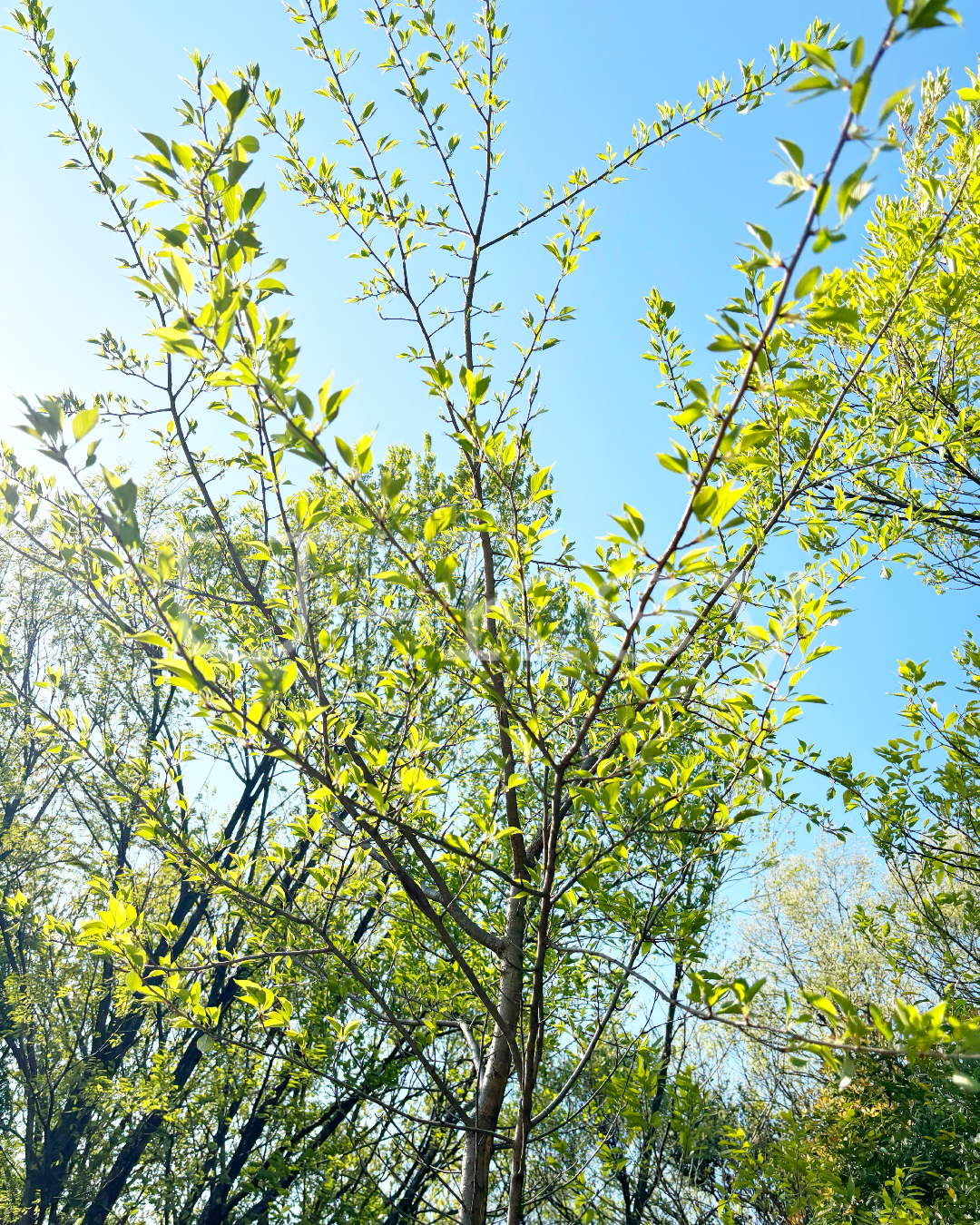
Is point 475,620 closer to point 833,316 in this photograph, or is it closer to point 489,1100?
point 833,316

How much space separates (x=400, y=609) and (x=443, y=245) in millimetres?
1690

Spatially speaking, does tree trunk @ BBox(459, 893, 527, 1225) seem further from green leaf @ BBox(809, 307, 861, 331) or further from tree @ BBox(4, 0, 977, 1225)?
green leaf @ BBox(809, 307, 861, 331)

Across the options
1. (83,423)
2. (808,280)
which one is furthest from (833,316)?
(83,423)

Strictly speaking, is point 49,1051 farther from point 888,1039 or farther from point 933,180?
point 933,180

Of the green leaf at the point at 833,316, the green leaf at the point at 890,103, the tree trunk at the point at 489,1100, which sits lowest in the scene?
the tree trunk at the point at 489,1100

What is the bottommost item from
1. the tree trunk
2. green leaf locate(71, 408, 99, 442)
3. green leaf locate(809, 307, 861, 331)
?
the tree trunk

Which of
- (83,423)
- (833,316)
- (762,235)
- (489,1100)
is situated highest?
(762,235)

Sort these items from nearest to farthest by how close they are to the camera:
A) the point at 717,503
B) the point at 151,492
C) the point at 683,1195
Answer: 1. the point at 717,503
2. the point at 683,1195
3. the point at 151,492

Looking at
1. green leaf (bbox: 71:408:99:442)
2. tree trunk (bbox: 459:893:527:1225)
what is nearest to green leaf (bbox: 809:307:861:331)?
green leaf (bbox: 71:408:99:442)

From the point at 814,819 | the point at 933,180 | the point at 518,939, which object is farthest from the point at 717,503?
the point at 933,180

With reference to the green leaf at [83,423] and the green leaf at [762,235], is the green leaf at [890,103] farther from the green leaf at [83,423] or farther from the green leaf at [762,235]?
the green leaf at [83,423]

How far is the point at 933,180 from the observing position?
124 inches

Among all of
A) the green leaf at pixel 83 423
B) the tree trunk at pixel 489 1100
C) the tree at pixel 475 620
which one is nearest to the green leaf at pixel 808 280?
the tree at pixel 475 620

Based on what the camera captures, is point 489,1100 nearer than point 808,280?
No
